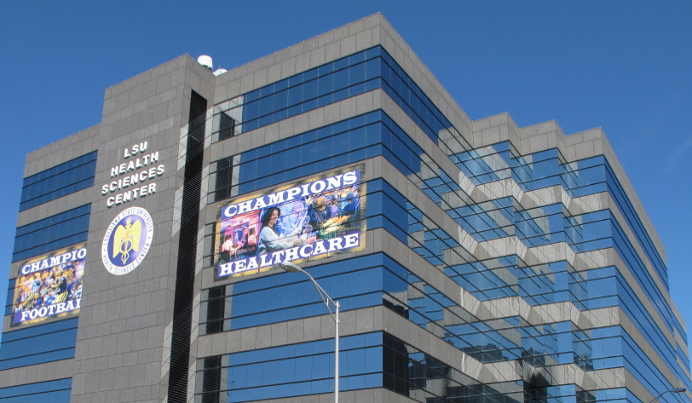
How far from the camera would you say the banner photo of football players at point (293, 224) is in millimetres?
43188

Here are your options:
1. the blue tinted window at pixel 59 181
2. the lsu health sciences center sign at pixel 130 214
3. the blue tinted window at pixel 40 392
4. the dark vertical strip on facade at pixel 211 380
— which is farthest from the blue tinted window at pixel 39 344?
the dark vertical strip on facade at pixel 211 380

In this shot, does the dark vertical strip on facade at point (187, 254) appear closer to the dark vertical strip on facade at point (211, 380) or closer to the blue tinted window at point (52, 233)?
the dark vertical strip on facade at point (211, 380)

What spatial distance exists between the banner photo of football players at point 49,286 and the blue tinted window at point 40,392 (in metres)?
4.50

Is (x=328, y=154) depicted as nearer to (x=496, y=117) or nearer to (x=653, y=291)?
(x=496, y=117)

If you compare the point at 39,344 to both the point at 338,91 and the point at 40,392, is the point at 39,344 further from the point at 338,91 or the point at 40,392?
the point at 338,91

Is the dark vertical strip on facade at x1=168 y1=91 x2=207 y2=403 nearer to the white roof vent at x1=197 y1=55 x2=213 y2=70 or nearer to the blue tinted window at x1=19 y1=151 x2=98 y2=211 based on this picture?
the white roof vent at x1=197 y1=55 x2=213 y2=70


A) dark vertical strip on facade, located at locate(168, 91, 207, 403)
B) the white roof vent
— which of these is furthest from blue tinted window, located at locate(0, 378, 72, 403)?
the white roof vent

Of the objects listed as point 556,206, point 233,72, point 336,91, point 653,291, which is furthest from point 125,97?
point 653,291

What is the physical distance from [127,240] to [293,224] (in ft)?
37.7

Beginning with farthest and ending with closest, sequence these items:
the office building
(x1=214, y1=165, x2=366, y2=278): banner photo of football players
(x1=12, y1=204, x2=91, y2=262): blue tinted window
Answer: (x1=12, y1=204, x2=91, y2=262): blue tinted window, (x1=214, y1=165, x2=366, y2=278): banner photo of football players, the office building

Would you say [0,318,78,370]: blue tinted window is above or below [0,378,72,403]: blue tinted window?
above

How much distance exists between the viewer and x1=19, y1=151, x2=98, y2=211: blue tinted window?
56.6 metres

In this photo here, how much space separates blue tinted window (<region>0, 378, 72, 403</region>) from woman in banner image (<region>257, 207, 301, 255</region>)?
53.5ft

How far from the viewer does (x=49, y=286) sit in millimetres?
55125
